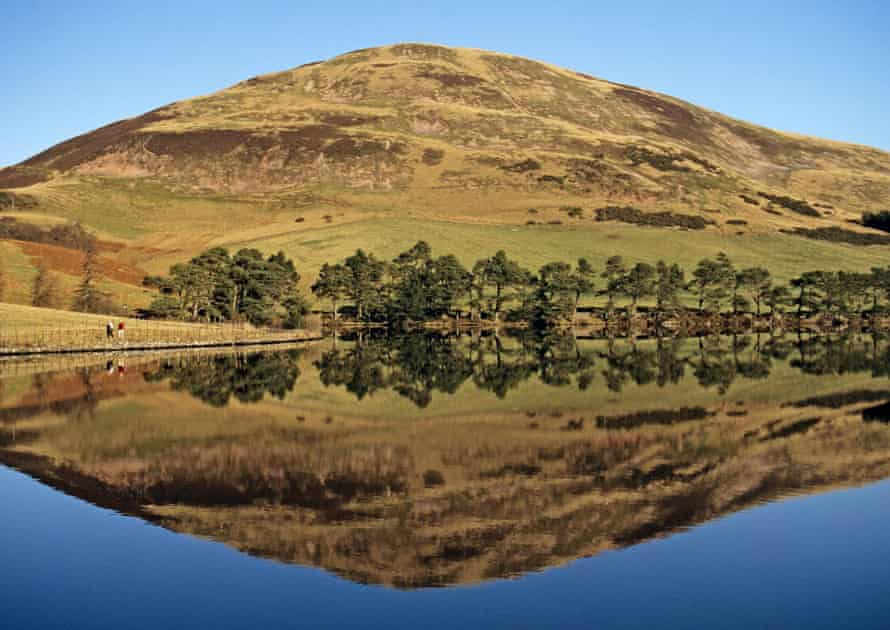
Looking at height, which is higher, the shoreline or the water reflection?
the shoreline

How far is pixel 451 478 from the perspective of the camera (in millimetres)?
29578

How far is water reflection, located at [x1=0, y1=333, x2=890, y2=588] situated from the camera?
23.2 meters

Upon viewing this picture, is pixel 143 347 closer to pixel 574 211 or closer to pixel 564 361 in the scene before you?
pixel 564 361

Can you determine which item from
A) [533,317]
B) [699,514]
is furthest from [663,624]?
[533,317]

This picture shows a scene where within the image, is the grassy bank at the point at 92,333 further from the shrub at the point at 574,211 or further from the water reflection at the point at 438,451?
the shrub at the point at 574,211

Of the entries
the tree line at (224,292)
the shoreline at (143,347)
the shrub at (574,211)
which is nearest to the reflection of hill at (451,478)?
the shoreline at (143,347)

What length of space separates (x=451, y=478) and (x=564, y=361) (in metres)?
43.7

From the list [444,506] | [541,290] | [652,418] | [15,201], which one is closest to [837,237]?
[541,290]

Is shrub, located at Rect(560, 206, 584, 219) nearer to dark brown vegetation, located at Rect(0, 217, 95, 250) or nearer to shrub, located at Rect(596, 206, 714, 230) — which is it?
shrub, located at Rect(596, 206, 714, 230)

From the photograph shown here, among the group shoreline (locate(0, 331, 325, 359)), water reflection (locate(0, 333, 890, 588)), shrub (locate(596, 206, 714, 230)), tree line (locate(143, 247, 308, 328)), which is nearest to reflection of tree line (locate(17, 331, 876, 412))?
water reflection (locate(0, 333, 890, 588))

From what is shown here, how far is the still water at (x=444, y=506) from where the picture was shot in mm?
18547

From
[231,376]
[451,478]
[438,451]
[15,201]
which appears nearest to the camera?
[451,478]

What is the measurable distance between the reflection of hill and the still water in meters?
0.11

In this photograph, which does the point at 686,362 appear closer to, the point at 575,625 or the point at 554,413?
the point at 554,413
